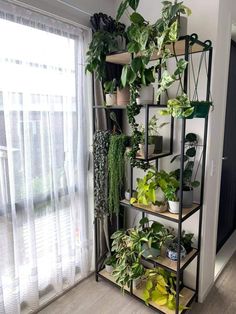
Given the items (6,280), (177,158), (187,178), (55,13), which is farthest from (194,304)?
(55,13)

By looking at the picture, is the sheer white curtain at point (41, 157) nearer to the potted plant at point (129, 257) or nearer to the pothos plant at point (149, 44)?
the potted plant at point (129, 257)

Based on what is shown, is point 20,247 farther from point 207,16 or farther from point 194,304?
point 207,16

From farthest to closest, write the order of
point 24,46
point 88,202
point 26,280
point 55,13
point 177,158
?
point 88,202, point 177,158, point 26,280, point 55,13, point 24,46

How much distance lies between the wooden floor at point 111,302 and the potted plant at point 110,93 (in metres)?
1.51

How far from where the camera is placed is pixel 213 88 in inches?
65.0

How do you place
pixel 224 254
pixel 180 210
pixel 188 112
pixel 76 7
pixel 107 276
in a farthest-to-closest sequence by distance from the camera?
pixel 224 254
pixel 107 276
pixel 76 7
pixel 180 210
pixel 188 112

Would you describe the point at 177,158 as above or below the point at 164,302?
above

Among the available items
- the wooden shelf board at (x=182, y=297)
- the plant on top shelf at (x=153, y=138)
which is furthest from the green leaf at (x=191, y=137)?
the wooden shelf board at (x=182, y=297)

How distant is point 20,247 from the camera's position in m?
1.69

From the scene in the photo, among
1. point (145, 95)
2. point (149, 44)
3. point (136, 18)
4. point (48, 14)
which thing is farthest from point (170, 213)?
point (48, 14)

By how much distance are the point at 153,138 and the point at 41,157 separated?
80cm

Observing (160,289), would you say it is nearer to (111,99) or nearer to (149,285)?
(149,285)

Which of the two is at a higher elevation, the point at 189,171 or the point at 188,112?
the point at 188,112

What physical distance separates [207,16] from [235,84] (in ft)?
3.18
